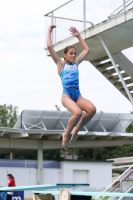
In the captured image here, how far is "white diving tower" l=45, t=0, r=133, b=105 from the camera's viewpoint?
19.2 m

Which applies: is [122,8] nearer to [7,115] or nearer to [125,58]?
[125,58]

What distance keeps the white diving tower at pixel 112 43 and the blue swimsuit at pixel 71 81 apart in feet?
27.1

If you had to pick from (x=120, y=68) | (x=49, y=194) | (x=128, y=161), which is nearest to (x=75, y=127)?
(x=49, y=194)

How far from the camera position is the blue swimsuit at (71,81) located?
1069 centimetres

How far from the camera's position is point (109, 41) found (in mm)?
20922

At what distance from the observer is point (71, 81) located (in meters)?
10.7

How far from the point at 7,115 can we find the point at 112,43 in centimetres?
7091

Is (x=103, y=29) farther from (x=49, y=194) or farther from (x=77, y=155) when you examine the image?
(x=77, y=155)

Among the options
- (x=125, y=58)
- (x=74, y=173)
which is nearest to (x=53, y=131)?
(x=74, y=173)

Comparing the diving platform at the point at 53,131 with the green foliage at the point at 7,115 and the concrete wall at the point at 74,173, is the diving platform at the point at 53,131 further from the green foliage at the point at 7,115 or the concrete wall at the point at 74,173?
the green foliage at the point at 7,115

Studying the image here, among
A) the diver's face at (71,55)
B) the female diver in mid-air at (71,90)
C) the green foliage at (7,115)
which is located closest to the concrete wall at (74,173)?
the female diver in mid-air at (71,90)

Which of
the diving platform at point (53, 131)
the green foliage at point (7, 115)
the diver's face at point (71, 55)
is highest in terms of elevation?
the green foliage at point (7, 115)

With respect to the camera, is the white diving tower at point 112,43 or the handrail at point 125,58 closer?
the white diving tower at point 112,43

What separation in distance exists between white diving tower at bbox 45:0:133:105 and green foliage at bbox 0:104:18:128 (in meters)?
67.6
